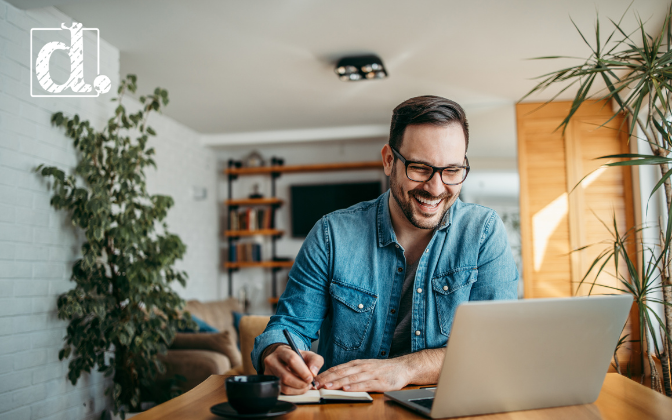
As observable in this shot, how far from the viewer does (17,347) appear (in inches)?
98.6

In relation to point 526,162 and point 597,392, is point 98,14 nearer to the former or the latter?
point 597,392

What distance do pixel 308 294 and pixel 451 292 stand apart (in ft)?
1.23

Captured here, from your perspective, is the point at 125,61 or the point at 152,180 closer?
the point at 125,61

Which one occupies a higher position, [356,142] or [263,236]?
[356,142]

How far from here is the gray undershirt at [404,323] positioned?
1.33 meters

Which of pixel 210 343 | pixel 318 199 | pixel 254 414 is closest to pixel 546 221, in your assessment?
pixel 318 199

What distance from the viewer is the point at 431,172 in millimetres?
1271

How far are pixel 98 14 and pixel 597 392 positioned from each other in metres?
3.12

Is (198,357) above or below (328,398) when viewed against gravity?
below

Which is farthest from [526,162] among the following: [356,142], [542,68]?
[356,142]

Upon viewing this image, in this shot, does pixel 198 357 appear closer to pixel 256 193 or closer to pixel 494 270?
pixel 494 270

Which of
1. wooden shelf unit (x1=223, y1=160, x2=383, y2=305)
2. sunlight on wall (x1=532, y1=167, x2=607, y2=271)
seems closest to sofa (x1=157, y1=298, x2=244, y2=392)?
wooden shelf unit (x1=223, y1=160, x2=383, y2=305)

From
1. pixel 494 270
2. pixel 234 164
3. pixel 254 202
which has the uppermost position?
pixel 234 164

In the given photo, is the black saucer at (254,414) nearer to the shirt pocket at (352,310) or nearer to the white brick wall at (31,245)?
the shirt pocket at (352,310)
